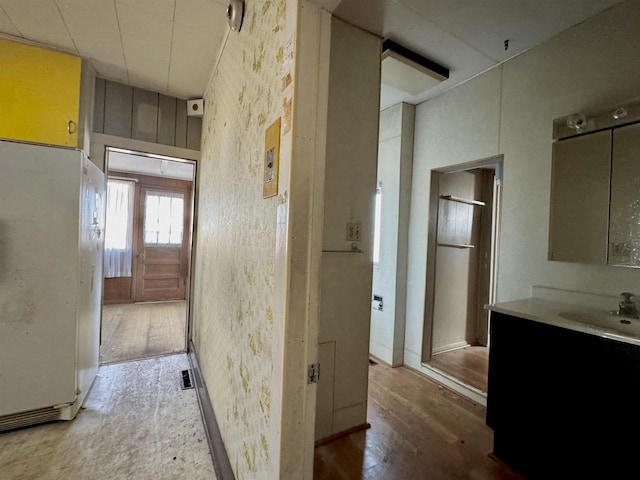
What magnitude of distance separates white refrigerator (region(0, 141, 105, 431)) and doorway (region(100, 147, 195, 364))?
2.34 metres

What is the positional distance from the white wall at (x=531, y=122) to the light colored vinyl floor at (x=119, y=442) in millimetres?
2051

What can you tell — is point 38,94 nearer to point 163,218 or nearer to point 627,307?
point 163,218

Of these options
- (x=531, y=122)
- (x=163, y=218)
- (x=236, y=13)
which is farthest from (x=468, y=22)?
(x=163, y=218)

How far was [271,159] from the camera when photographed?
3.38 feet

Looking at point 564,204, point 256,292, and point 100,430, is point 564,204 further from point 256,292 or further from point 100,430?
point 100,430

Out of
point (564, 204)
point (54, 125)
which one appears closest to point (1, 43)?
point (54, 125)

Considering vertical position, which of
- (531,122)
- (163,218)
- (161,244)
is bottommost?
(161,244)

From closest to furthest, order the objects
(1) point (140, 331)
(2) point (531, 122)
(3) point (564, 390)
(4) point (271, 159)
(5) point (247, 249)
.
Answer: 1. (4) point (271, 159)
2. (5) point (247, 249)
3. (3) point (564, 390)
4. (2) point (531, 122)
5. (1) point (140, 331)

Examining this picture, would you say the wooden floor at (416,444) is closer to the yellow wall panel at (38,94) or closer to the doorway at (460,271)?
the doorway at (460,271)

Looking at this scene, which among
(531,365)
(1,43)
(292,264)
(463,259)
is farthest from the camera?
(463,259)

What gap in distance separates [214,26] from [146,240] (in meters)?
4.44

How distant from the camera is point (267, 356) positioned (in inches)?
39.3

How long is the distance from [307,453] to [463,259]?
9.86 ft

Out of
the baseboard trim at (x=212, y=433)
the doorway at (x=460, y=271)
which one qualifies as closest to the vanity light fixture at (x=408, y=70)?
the doorway at (x=460, y=271)
